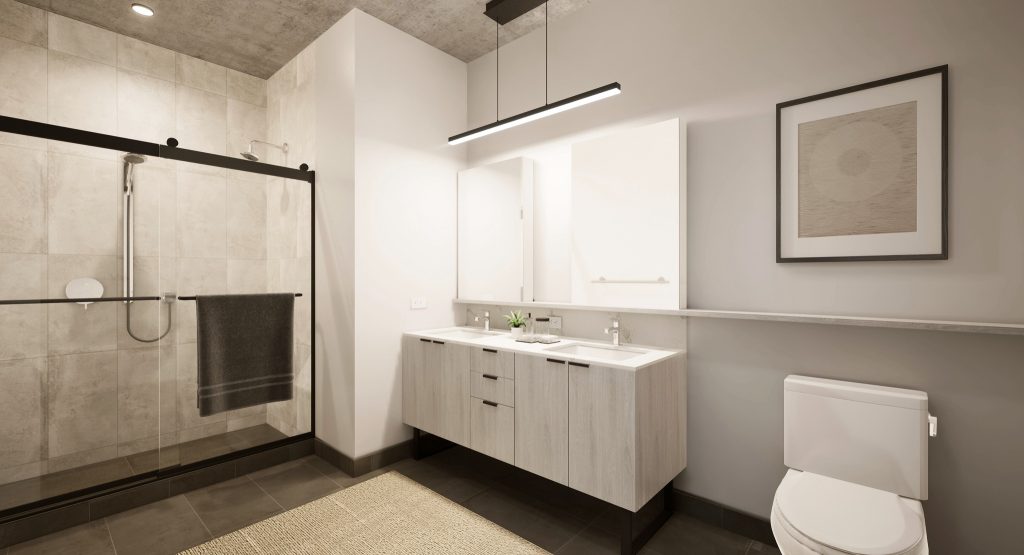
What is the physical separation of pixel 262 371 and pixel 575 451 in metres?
2.05

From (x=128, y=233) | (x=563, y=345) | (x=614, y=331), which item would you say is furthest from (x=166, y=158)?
(x=614, y=331)

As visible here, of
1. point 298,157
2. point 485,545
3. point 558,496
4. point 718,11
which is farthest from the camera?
point 298,157

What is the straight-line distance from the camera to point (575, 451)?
2082 mm

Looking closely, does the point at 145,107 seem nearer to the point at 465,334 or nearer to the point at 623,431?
the point at 465,334

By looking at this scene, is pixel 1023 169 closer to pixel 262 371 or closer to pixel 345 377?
pixel 345 377

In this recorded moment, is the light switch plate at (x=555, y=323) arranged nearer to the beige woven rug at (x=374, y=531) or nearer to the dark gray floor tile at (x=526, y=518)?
the dark gray floor tile at (x=526, y=518)

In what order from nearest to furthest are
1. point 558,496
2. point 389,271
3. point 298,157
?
point 558,496 → point 389,271 → point 298,157

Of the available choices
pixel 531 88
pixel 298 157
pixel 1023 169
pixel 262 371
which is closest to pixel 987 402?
pixel 1023 169

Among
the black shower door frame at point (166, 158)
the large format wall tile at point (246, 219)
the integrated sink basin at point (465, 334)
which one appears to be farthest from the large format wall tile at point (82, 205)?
the integrated sink basin at point (465, 334)

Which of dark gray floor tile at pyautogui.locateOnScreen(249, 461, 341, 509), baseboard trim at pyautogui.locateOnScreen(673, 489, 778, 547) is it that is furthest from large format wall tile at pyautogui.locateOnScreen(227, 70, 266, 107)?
baseboard trim at pyautogui.locateOnScreen(673, 489, 778, 547)

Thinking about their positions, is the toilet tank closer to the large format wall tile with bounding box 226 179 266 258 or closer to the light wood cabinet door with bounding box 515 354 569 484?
the light wood cabinet door with bounding box 515 354 569 484

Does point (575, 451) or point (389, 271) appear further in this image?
point (389, 271)

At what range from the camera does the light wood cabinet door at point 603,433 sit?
1.89 meters

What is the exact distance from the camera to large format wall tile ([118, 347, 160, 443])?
2.36 m
